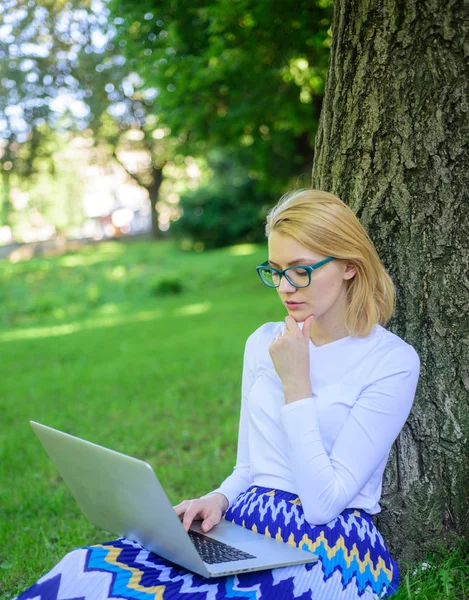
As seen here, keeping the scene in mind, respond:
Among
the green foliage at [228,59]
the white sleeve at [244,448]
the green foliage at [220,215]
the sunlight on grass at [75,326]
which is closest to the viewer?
the white sleeve at [244,448]

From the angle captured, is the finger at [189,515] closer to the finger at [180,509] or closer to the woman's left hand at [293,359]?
the finger at [180,509]

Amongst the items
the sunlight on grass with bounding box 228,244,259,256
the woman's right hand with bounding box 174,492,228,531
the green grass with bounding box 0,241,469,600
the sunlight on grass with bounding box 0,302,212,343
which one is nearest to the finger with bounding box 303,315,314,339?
the woman's right hand with bounding box 174,492,228,531

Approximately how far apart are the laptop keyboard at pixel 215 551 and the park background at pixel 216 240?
74cm

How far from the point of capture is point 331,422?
216 cm

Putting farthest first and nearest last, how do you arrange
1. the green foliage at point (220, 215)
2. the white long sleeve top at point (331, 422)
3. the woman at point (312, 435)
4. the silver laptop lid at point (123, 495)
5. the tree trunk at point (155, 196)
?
the tree trunk at point (155, 196) < the green foliage at point (220, 215) < the white long sleeve top at point (331, 422) < the woman at point (312, 435) < the silver laptop lid at point (123, 495)

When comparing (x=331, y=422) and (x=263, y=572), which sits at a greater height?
(x=331, y=422)

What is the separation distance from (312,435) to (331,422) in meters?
0.14

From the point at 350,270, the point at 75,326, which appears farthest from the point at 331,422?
the point at 75,326

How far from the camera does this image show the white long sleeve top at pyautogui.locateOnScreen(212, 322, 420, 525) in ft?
6.64

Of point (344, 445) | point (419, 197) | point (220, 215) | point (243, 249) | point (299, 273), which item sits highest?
point (419, 197)

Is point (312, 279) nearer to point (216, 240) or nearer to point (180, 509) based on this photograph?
point (180, 509)

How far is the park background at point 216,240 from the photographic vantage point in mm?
2527

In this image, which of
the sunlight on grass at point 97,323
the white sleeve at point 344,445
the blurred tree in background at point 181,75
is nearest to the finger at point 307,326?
the white sleeve at point 344,445

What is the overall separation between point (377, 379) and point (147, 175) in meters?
30.2
